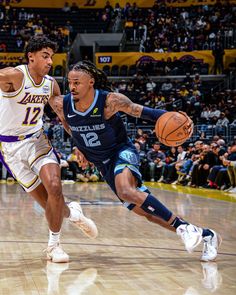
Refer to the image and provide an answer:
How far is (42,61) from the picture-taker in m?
5.34

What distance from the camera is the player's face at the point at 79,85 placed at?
17.1 feet

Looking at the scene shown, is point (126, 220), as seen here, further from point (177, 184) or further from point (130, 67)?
point (130, 67)

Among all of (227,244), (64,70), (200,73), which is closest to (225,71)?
(200,73)

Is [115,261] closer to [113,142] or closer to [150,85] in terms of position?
[113,142]

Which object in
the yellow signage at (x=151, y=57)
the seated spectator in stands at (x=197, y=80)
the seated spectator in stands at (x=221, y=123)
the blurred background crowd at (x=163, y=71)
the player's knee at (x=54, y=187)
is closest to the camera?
the player's knee at (x=54, y=187)

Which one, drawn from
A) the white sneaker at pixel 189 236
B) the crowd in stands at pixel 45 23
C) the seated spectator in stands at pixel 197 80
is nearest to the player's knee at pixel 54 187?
the white sneaker at pixel 189 236

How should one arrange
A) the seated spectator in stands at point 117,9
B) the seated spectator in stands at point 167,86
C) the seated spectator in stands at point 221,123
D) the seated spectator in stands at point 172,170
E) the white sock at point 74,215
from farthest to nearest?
the seated spectator in stands at point 117,9
the seated spectator in stands at point 167,86
the seated spectator in stands at point 221,123
the seated spectator in stands at point 172,170
the white sock at point 74,215

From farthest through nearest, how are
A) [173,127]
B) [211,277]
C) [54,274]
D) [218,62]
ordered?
[218,62] → [173,127] → [54,274] → [211,277]

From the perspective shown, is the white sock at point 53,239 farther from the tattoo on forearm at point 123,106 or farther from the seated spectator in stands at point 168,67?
the seated spectator in stands at point 168,67

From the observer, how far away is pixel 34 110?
5363 millimetres

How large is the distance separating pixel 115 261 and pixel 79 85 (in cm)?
161

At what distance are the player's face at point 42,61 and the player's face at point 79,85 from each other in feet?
0.81

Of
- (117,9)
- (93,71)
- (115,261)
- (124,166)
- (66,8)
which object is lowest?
(115,261)

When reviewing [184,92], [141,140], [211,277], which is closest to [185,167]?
[141,140]
